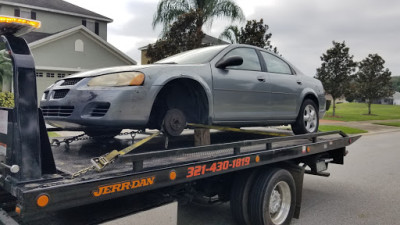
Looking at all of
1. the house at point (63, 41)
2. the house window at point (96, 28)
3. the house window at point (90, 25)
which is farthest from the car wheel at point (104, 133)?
the house window at point (96, 28)

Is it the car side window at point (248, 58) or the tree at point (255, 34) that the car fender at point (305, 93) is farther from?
the tree at point (255, 34)

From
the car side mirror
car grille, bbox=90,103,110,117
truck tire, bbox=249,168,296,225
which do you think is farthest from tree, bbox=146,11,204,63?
car grille, bbox=90,103,110,117

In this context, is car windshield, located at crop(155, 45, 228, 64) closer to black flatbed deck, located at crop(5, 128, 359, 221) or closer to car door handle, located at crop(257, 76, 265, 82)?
car door handle, located at crop(257, 76, 265, 82)

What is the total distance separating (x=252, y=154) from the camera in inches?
145

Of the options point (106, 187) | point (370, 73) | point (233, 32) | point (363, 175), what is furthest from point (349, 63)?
point (106, 187)

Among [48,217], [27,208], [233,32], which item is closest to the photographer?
[27,208]

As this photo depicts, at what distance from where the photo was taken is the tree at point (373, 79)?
32.9m

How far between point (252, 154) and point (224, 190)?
65 centimetres

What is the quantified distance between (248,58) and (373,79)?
105ft

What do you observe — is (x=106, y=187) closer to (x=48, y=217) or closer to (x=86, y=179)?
(x=86, y=179)

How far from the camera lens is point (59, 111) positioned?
352 cm

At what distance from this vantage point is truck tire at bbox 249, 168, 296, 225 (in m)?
3.90

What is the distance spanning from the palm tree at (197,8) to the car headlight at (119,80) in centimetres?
1330

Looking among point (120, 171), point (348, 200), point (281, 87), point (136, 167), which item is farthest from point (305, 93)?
point (120, 171)
